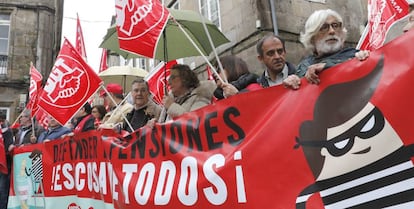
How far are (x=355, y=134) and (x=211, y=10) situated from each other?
9.31 meters

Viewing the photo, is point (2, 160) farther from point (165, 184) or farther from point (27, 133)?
point (165, 184)

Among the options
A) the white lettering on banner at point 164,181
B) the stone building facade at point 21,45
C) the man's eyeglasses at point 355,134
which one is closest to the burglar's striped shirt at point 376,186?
the man's eyeglasses at point 355,134

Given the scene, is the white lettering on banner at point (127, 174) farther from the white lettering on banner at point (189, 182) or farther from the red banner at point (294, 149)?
the white lettering on banner at point (189, 182)

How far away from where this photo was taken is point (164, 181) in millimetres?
2674

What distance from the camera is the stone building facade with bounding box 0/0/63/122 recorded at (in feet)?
51.2

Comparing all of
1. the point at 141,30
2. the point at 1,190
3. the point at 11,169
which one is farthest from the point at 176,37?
the point at 1,190

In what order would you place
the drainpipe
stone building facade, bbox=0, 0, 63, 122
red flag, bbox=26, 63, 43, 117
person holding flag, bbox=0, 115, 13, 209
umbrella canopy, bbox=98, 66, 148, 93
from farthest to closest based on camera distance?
stone building facade, bbox=0, 0, 63, 122 → the drainpipe → umbrella canopy, bbox=98, 66, 148, 93 → red flag, bbox=26, 63, 43, 117 → person holding flag, bbox=0, 115, 13, 209

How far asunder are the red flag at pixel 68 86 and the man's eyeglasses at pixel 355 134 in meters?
2.91

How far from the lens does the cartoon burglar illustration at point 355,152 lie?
1611 mm

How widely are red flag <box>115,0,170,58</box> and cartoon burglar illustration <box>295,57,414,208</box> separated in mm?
1759

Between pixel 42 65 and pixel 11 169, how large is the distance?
40.8 ft

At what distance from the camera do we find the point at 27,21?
655 inches

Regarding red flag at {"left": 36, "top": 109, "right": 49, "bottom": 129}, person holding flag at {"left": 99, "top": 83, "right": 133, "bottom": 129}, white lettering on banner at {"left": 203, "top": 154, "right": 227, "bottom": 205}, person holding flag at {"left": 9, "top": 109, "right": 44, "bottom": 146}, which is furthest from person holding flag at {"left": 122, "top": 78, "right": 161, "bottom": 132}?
red flag at {"left": 36, "top": 109, "right": 49, "bottom": 129}

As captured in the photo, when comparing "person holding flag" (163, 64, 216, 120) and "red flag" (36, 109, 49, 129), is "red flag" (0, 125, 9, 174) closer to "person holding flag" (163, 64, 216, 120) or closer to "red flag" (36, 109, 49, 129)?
"red flag" (36, 109, 49, 129)
